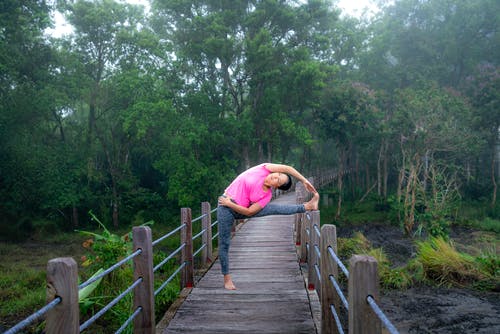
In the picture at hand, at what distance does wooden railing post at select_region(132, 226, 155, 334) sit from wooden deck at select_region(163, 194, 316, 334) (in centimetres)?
33

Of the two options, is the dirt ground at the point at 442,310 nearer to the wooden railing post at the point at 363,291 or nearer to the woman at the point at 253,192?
the woman at the point at 253,192

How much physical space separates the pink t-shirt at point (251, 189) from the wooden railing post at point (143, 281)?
1.22m

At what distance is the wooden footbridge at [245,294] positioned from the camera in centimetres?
241

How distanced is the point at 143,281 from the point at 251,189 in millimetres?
1493

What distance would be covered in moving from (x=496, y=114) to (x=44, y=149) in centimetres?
2626

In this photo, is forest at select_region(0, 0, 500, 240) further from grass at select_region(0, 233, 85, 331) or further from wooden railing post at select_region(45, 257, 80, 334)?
wooden railing post at select_region(45, 257, 80, 334)

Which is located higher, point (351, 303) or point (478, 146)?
point (478, 146)

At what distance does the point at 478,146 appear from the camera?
25297 mm

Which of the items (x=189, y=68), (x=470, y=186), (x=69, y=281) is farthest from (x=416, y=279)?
(x=470, y=186)

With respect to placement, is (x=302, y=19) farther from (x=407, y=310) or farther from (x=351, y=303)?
(x=351, y=303)

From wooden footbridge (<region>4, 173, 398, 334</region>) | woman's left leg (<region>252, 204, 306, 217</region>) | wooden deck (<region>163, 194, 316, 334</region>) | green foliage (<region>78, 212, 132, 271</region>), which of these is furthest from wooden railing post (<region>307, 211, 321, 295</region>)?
green foliage (<region>78, 212, 132, 271</region>)

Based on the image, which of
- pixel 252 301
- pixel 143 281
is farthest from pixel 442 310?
pixel 143 281

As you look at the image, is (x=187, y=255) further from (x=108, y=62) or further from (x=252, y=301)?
(x=108, y=62)

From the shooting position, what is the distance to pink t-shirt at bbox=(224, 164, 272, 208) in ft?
15.4
